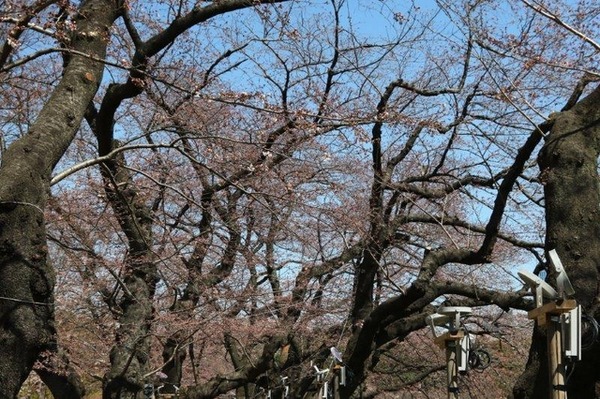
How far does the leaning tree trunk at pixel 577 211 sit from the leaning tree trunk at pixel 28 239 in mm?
3111

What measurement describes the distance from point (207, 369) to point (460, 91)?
39.4 feet

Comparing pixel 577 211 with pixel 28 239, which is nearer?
pixel 28 239

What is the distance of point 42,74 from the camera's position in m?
9.48

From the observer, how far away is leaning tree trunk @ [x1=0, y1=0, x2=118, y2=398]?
3934mm

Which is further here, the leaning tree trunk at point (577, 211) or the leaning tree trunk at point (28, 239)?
the leaning tree trunk at point (577, 211)

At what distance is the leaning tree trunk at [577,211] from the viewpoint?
4.43 metres

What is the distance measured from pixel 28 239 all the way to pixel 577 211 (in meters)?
3.50

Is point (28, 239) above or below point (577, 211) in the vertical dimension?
below

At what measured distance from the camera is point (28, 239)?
4.14 metres

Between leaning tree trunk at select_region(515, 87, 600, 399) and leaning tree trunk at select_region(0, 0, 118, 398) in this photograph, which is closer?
leaning tree trunk at select_region(0, 0, 118, 398)

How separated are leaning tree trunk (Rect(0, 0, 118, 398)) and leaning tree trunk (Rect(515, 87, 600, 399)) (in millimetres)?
3111

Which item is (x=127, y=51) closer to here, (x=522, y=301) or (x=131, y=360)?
(x=131, y=360)

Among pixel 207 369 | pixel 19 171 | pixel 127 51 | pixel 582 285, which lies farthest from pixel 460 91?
pixel 207 369

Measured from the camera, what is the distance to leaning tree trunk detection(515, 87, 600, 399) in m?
4.43
